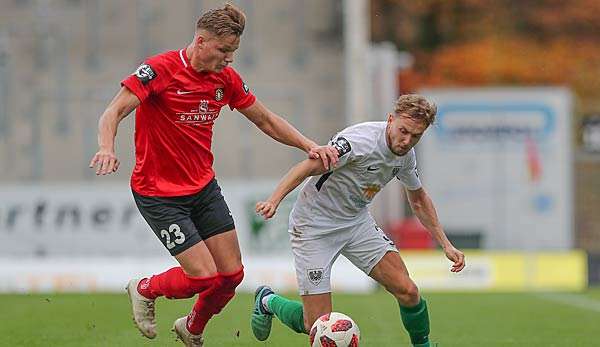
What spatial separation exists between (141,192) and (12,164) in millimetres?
13393

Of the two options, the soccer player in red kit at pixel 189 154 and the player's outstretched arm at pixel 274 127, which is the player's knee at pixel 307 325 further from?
the player's outstretched arm at pixel 274 127

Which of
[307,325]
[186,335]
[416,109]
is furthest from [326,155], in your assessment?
[186,335]

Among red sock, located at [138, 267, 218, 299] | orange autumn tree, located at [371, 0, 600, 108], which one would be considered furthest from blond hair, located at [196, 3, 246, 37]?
orange autumn tree, located at [371, 0, 600, 108]

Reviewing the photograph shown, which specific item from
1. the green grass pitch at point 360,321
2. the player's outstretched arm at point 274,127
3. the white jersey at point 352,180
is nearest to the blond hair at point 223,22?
the player's outstretched arm at point 274,127

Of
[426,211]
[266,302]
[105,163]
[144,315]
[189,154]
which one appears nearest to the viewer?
A: [105,163]

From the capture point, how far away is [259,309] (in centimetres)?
→ 915

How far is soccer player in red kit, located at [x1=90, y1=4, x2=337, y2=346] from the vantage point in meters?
7.88

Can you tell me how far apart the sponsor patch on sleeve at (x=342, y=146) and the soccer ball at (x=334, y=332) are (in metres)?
1.01

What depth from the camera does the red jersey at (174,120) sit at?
7992mm

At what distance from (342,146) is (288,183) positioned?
517 millimetres

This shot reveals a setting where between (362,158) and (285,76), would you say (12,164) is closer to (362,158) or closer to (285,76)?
(285,76)

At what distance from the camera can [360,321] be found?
41.5ft

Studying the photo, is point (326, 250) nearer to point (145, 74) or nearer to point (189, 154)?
point (189, 154)

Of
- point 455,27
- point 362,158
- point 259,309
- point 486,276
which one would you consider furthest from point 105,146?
point 455,27
